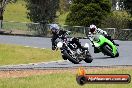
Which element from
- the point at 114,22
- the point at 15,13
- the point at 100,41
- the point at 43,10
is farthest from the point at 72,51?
the point at 15,13

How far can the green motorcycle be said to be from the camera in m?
21.2

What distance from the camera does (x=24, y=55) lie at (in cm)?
2325

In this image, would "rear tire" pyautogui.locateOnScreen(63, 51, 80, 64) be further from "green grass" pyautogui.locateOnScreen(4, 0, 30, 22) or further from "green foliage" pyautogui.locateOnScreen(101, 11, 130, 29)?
"green grass" pyautogui.locateOnScreen(4, 0, 30, 22)

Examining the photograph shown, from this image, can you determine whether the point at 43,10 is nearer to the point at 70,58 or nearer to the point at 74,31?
the point at 74,31

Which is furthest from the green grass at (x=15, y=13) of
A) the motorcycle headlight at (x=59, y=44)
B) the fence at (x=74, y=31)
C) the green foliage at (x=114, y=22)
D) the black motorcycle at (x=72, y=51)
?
the motorcycle headlight at (x=59, y=44)

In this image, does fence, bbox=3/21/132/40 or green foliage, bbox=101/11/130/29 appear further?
green foliage, bbox=101/11/130/29

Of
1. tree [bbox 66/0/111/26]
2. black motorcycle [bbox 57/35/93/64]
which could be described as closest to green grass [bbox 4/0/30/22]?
tree [bbox 66/0/111/26]

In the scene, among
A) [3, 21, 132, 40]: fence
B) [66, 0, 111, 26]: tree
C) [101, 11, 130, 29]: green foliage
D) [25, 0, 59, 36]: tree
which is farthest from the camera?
[25, 0, 59, 36]: tree

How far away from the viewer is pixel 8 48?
25.3 metres

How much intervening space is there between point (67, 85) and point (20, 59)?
10.5m

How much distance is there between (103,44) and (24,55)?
4.59 m

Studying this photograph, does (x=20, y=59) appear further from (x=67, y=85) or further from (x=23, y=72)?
(x=67, y=85)

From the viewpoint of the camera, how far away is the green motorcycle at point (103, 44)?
21234 mm

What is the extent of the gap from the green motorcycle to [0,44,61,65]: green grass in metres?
2.05
